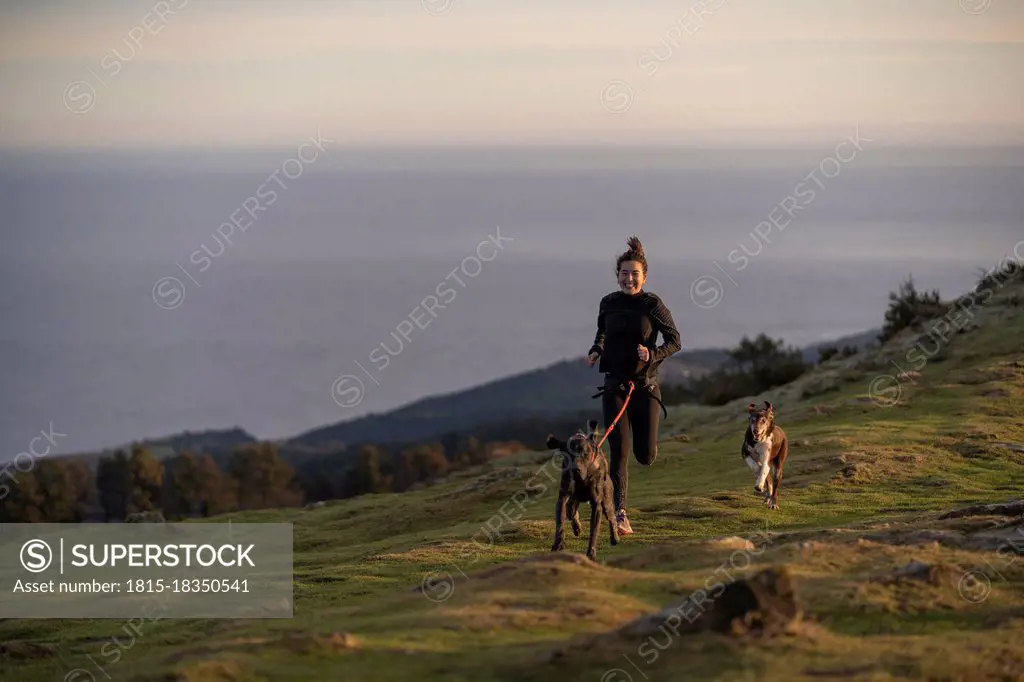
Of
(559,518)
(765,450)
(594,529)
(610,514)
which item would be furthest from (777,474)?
(559,518)

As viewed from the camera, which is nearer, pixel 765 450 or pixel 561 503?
pixel 561 503

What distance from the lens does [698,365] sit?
237 feet

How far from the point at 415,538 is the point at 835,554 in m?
7.96

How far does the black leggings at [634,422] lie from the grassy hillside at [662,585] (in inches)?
42.1

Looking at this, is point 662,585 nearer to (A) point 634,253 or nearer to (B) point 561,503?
(B) point 561,503

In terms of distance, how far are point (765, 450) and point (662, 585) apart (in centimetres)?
664

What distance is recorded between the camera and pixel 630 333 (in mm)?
15078

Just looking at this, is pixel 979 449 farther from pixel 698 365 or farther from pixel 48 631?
pixel 698 365

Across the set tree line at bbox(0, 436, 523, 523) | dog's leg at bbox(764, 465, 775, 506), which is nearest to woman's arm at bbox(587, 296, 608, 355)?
dog's leg at bbox(764, 465, 775, 506)

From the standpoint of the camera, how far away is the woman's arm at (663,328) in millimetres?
15117

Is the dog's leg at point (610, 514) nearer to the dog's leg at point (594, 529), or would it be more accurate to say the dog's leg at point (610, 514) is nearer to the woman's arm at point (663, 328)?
the dog's leg at point (594, 529)

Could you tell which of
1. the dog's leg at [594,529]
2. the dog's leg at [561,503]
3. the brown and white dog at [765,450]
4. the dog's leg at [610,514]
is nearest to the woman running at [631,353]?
the dog's leg at [610,514]

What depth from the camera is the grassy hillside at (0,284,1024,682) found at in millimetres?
9336

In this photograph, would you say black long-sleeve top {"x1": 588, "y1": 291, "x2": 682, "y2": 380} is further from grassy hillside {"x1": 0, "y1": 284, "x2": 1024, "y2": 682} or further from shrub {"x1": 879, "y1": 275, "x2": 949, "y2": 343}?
shrub {"x1": 879, "y1": 275, "x2": 949, "y2": 343}
